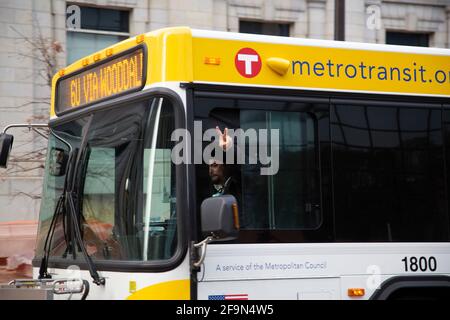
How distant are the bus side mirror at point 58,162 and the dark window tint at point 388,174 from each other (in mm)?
2147

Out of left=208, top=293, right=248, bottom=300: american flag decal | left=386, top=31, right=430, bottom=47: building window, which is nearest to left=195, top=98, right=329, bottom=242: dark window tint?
left=208, top=293, right=248, bottom=300: american flag decal

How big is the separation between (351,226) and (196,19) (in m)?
12.2

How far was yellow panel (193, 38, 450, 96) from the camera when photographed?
236 inches

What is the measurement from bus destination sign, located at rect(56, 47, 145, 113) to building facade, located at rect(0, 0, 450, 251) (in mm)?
6185

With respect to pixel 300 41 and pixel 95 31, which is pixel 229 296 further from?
pixel 95 31

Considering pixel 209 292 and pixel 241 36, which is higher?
pixel 241 36

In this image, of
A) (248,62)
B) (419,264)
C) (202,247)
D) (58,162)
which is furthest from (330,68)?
(58,162)

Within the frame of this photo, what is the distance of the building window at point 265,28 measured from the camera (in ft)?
61.5

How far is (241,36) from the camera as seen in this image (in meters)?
6.14

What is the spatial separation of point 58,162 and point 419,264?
2.97 metres

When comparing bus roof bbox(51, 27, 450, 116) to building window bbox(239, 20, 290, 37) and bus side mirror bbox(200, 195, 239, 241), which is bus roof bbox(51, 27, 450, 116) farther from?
building window bbox(239, 20, 290, 37)

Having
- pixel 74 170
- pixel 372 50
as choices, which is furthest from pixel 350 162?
pixel 74 170
